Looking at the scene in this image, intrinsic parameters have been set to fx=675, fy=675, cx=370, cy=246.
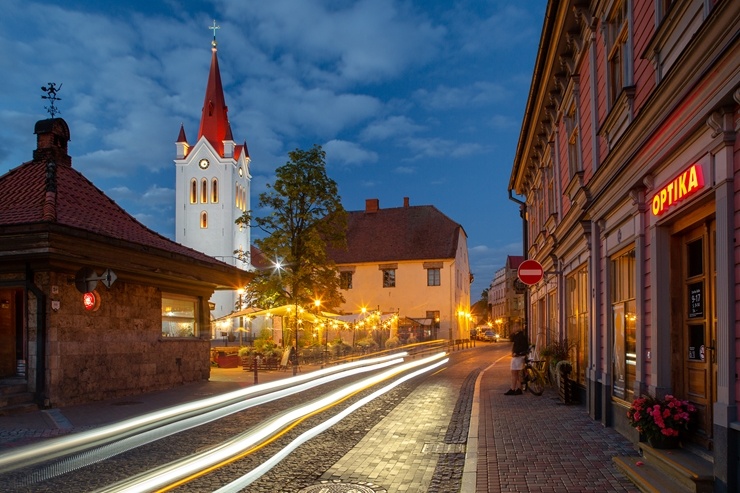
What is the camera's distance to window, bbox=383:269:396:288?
5850 centimetres

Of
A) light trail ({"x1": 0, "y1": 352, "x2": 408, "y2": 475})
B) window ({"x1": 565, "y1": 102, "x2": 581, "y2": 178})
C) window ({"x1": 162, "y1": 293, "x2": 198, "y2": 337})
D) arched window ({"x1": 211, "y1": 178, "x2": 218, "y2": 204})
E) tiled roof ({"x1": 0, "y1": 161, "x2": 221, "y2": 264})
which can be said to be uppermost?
arched window ({"x1": 211, "y1": 178, "x2": 218, "y2": 204})

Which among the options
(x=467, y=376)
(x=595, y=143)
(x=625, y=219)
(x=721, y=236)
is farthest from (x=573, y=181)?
(x=467, y=376)

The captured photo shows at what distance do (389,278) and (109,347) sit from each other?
4285cm

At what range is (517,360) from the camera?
1630 cm

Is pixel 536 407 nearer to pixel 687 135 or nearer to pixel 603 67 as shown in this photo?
pixel 603 67

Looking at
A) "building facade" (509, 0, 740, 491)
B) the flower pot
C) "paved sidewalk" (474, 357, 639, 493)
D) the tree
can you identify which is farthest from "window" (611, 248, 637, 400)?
the tree

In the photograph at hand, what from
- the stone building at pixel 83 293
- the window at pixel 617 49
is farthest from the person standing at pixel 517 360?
the stone building at pixel 83 293

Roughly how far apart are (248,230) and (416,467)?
74304 mm

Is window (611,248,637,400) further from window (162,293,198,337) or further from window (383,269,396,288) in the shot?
window (383,269,396,288)

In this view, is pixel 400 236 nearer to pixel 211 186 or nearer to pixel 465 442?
pixel 211 186

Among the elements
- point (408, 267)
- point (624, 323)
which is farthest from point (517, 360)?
point (408, 267)

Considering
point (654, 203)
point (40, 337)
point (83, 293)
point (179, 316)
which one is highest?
point (654, 203)

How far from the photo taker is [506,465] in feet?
27.3

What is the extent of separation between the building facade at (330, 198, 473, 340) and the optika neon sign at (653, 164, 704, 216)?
154 ft
